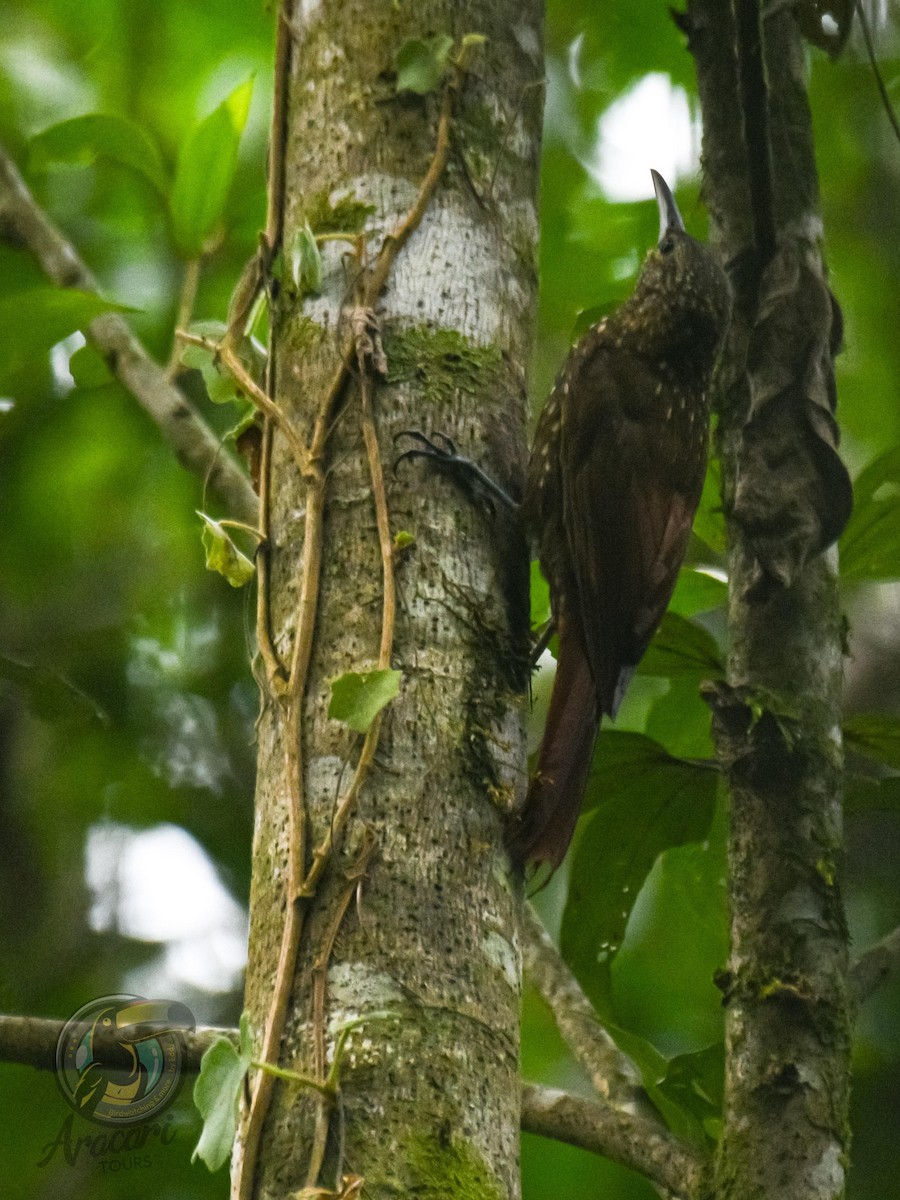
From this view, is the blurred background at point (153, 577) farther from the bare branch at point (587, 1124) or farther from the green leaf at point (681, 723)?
the bare branch at point (587, 1124)

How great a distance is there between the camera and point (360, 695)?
56.9 inches

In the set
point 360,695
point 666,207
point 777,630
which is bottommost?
point 360,695

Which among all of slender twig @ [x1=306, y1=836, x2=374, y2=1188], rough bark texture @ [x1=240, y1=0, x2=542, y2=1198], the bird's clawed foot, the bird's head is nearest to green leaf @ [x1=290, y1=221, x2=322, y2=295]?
rough bark texture @ [x1=240, y1=0, x2=542, y2=1198]

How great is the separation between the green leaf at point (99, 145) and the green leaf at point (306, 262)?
1.16 meters

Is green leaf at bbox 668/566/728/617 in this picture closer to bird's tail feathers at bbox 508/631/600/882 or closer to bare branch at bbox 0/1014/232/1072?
bird's tail feathers at bbox 508/631/600/882

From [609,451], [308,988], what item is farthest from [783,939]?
[609,451]

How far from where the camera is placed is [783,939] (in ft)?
5.86

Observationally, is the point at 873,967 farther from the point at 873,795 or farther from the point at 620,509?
the point at 620,509

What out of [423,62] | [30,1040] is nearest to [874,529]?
[423,62]

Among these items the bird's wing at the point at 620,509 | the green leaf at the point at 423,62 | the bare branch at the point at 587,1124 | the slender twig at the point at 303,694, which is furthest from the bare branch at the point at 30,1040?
the green leaf at the point at 423,62

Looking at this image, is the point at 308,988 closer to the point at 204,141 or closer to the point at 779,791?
the point at 779,791

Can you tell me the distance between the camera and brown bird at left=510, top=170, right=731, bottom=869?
86.7 inches

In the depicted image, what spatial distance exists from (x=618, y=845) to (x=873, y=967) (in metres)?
0.55

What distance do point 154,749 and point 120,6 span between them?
1.65 m
